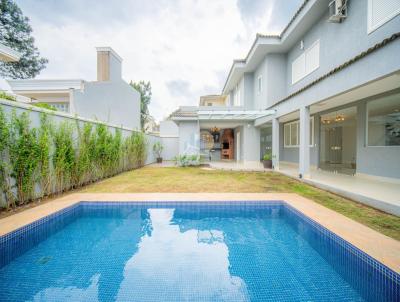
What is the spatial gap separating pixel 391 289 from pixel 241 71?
17150mm

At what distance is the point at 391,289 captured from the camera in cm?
269

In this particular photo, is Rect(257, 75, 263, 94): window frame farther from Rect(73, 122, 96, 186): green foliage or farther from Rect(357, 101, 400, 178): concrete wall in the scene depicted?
Rect(73, 122, 96, 186): green foliage

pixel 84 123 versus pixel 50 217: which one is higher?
pixel 84 123

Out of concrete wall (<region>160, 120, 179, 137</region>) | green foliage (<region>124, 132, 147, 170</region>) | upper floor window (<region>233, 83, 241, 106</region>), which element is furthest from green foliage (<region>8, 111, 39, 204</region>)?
concrete wall (<region>160, 120, 179, 137</region>)

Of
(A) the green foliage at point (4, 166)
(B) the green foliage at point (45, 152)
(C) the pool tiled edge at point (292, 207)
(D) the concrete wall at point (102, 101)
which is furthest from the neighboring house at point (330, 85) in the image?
(A) the green foliage at point (4, 166)

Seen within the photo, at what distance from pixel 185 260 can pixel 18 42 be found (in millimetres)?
33362

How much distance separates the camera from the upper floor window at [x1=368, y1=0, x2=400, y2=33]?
6.51m

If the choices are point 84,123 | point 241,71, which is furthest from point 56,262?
point 241,71

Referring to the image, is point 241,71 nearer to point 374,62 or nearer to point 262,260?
point 374,62

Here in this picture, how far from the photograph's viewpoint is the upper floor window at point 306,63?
10.9 m

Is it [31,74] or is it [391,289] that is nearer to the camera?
[391,289]

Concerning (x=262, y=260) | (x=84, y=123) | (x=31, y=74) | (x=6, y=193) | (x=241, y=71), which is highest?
(x=31, y=74)

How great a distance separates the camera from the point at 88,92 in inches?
634

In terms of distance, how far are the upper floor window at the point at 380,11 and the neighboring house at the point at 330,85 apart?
0.10 ft
